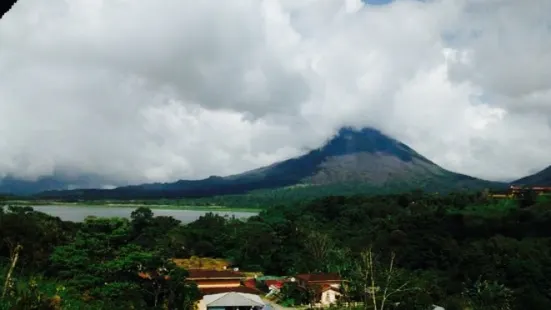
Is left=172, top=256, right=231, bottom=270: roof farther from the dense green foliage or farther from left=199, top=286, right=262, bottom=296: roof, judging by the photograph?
the dense green foliage

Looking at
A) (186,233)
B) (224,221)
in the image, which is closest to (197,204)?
(224,221)

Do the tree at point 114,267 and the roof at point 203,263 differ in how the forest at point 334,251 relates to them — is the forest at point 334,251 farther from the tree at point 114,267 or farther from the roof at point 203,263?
the roof at point 203,263

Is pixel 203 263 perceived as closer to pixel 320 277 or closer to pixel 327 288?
pixel 320 277

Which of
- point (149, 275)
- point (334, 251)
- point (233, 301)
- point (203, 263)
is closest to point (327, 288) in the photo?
point (233, 301)

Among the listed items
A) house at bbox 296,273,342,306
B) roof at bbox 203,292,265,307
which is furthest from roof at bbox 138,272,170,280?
house at bbox 296,273,342,306

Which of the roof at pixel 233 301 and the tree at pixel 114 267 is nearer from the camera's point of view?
the tree at pixel 114 267

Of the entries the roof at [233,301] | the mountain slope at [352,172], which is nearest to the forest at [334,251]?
the roof at [233,301]

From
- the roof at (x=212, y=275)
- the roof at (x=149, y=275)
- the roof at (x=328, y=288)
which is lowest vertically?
the roof at (x=328, y=288)
